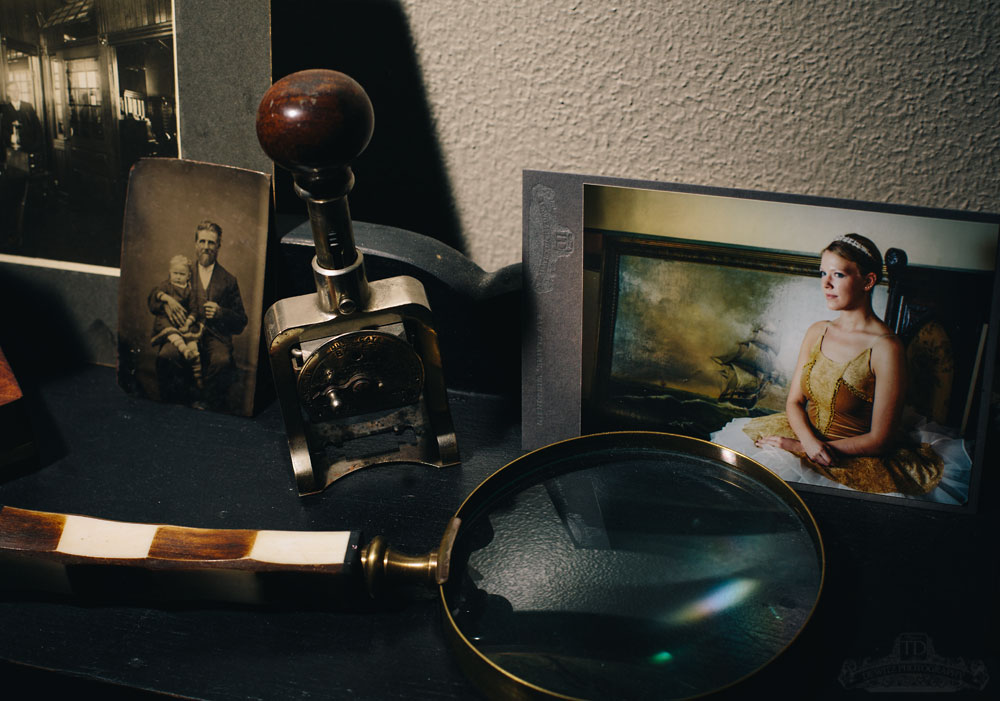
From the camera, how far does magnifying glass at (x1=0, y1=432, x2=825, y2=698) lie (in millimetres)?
551

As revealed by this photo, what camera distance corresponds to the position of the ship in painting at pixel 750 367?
69 centimetres

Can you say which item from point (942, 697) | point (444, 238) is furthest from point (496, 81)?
point (942, 697)

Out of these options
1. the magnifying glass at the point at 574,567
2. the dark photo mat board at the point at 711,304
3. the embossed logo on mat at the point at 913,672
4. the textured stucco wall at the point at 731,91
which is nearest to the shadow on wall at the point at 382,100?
the textured stucco wall at the point at 731,91

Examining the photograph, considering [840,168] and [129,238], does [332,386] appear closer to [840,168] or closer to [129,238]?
[129,238]

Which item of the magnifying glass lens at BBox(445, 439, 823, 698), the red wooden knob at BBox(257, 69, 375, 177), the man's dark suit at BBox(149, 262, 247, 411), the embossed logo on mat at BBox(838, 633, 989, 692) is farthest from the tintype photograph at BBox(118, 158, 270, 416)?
the embossed logo on mat at BBox(838, 633, 989, 692)

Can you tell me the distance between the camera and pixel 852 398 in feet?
2.20

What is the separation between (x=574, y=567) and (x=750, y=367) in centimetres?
23

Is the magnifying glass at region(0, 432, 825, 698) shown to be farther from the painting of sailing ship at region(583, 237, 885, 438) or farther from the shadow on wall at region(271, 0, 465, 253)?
the shadow on wall at region(271, 0, 465, 253)

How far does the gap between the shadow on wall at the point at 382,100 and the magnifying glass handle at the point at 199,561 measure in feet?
1.15

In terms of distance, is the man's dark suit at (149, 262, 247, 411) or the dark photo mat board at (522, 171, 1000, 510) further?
the man's dark suit at (149, 262, 247, 411)

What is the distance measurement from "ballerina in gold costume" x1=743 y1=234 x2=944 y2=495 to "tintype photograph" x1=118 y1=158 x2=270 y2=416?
469 mm

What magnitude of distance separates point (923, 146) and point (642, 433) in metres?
0.33

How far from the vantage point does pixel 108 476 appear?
74 centimetres

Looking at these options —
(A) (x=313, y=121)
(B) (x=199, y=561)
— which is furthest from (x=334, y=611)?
(A) (x=313, y=121)
